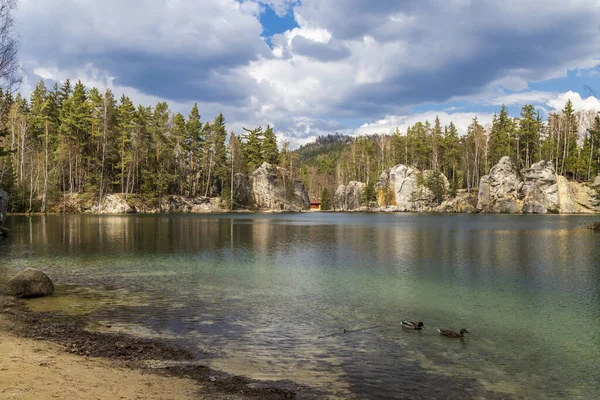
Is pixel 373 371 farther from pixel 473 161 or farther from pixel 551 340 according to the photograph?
pixel 473 161

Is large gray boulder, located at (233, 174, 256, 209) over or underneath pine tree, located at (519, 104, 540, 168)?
underneath

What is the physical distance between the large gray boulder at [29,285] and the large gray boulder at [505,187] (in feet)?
357

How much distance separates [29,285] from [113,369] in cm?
1154

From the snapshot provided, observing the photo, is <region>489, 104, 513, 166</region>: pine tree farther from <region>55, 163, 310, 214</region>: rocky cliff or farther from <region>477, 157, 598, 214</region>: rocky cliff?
<region>55, 163, 310, 214</region>: rocky cliff

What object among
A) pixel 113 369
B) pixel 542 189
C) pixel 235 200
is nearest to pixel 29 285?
pixel 113 369

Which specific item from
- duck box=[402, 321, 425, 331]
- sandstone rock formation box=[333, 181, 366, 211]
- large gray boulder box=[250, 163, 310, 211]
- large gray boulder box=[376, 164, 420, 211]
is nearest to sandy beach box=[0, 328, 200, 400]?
duck box=[402, 321, 425, 331]

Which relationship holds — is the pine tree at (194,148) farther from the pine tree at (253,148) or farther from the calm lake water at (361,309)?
the calm lake water at (361,309)

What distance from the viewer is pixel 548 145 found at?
108 metres

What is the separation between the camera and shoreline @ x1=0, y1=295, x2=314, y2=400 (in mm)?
7598

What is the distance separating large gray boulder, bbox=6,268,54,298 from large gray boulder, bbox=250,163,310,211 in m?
103

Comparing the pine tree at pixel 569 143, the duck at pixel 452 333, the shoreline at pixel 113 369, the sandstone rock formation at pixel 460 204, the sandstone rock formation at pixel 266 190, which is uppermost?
the pine tree at pixel 569 143

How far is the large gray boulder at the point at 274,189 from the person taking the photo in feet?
397

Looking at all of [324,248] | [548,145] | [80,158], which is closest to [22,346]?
[324,248]

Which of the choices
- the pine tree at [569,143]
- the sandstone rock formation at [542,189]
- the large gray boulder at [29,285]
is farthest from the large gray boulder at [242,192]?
the large gray boulder at [29,285]
